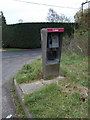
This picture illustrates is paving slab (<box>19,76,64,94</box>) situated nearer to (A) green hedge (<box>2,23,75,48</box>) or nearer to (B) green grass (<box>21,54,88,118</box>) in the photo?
(B) green grass (<box>21,54,88,118</box>)

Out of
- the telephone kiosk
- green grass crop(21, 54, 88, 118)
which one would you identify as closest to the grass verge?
green grass crop(21, 54, 88, 118)

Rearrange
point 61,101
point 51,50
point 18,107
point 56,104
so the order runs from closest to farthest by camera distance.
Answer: point 56,104 → point 61,101 → point 18,107 → point 51,50

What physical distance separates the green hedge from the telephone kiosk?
1186cm

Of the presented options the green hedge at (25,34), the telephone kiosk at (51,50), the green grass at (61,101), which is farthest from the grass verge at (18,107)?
the green hedge at (25,34)

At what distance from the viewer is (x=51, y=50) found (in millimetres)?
5461

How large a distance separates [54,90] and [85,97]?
753 millimetres

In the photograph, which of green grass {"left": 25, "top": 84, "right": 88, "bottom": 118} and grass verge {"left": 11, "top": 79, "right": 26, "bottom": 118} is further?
grass verge {"left": 11, "top": 79, "right": 26, "bottom": 118}

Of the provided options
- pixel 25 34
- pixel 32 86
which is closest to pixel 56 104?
pixel 32 86

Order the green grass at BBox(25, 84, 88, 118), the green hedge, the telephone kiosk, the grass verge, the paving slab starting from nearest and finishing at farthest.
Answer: the green grass at BBox(25, 84, 88, 118), the grass verge, the paving slab, the telephone kiosk, the green hedge

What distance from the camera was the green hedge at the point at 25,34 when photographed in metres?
17.1

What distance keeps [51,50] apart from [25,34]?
1217cm

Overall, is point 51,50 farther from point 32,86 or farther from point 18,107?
point 18,107

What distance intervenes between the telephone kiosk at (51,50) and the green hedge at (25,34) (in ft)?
38.9

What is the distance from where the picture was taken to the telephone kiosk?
5189 millimetres
